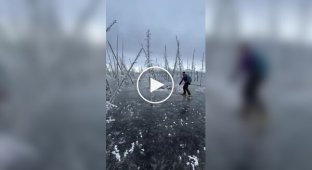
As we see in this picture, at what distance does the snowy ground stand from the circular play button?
0.03 meters

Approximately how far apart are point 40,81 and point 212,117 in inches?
46.1

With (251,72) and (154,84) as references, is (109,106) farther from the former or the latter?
(251,72)

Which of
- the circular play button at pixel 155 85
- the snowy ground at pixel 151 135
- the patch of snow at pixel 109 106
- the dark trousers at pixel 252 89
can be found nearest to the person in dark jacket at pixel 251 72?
the dark trousers at pixel 252 89

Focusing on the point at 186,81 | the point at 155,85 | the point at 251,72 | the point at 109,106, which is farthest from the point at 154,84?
the point at 251,72

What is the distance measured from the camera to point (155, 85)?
167cm

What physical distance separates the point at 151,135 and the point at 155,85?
0.32 meters

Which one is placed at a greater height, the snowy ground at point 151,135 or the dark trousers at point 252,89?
the dark trousers at point 252,89

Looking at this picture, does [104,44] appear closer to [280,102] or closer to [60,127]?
[60,127]

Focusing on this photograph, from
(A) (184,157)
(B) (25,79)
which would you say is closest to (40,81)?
(B) (25,79)

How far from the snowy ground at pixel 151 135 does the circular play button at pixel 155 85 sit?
0.03 metres

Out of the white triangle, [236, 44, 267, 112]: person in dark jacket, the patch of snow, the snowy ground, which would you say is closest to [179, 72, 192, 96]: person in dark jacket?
the snowy ground

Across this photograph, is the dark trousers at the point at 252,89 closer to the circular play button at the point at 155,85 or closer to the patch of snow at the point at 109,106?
the circular play button at the point at 155,85

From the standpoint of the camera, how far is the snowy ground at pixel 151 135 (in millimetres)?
1680

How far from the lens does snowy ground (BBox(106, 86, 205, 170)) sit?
1.68m
